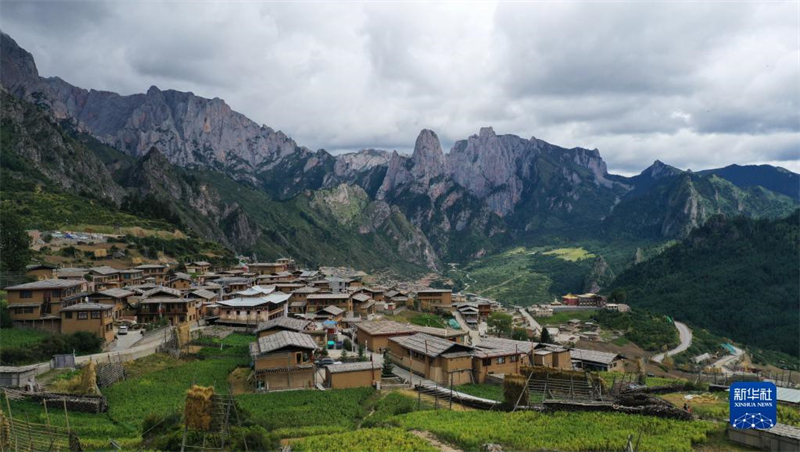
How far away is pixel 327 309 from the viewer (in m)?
70.8

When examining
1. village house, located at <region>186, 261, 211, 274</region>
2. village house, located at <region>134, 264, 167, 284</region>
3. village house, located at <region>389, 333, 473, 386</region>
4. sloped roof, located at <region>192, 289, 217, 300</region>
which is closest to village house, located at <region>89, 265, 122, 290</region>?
village house, located at <region>134, 264, 167, 284</region>

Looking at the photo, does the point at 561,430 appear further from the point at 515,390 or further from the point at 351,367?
the point at 351,367

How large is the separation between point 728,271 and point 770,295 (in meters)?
17.3

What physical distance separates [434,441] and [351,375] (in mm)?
15776

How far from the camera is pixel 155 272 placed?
84.1 metres

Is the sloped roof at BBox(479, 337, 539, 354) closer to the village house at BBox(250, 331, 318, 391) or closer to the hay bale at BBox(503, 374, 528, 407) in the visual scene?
the hay bale at BBox(503, 374, 528, 407)

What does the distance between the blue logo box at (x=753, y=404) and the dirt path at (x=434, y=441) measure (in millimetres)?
12843

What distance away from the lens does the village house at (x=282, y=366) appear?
1545 inches

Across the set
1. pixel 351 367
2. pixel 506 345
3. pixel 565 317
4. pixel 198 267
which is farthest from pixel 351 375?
pixel 565 317

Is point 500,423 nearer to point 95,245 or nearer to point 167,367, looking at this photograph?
point 167,367

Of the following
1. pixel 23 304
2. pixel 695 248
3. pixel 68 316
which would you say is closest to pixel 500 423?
pixel 68 316

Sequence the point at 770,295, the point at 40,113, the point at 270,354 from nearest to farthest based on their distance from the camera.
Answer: the point at 270,354 < the point at 770,295 < the point at 40,113

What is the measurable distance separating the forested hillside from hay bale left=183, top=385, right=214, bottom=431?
4707 inches

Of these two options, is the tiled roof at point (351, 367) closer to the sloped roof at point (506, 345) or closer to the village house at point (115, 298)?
the sloped roof at point (506, 345)
